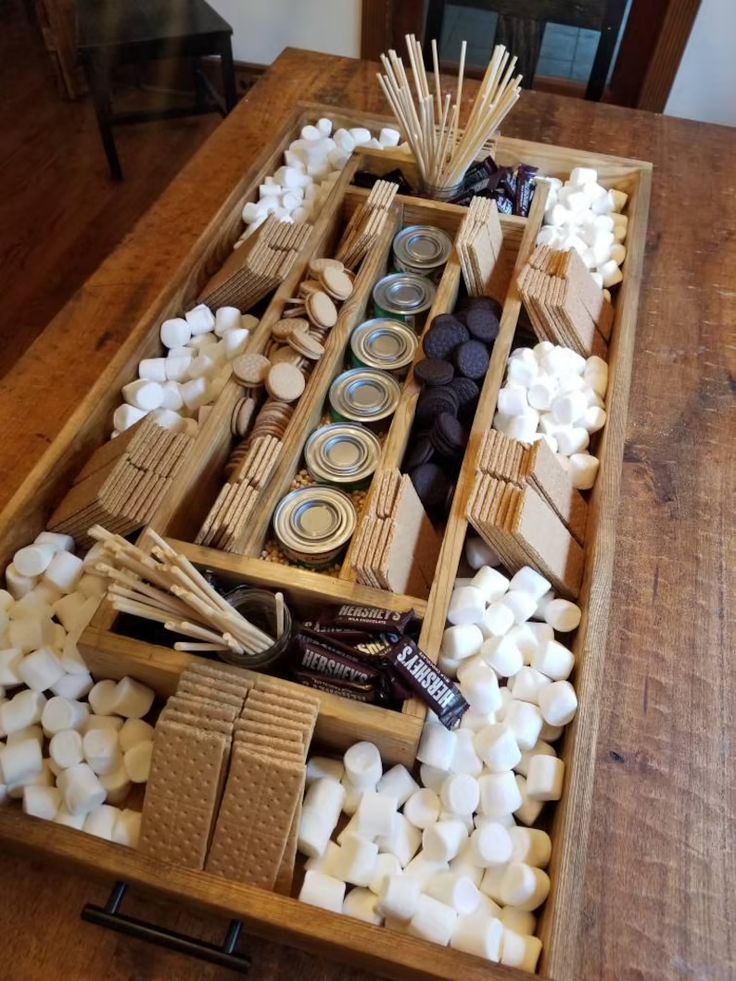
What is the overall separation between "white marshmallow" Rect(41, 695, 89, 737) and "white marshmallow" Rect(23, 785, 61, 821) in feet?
0.23

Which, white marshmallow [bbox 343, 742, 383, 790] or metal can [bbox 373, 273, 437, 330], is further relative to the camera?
metal can [bbox 373, 273, 437, 330]

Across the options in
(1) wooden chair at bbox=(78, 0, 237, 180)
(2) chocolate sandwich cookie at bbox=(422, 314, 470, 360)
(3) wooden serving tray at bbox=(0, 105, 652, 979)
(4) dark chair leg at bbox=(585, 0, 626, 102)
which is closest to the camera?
(3) wooden serving tray at bbox=(0, 105, 652, 979)

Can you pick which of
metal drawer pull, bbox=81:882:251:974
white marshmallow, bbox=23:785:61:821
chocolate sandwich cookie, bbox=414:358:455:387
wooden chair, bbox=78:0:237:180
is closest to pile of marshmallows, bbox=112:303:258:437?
chocolate sandwich cookie, bbox=414:358:455:387

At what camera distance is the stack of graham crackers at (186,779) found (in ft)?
2.56

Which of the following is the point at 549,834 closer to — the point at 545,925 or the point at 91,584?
the point at 545,925

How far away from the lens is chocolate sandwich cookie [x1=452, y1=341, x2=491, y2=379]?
1.16 m

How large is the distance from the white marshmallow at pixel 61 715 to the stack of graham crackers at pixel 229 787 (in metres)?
0.15

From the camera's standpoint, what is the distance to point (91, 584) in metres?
1.00

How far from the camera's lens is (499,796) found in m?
0.85

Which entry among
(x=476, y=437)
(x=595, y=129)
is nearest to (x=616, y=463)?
(x=476, y=437)

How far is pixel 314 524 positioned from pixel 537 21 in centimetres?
164

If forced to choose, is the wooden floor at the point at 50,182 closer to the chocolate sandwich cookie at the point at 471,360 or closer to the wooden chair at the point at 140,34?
the wooden chair at the point at 140,34

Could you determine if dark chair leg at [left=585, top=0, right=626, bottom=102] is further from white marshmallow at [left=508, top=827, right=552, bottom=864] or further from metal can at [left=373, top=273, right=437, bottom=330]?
white marshmallow at [left=508, top=827, right=552, bottom=864]

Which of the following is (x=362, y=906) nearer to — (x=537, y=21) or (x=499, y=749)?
(x=499, y=749)
